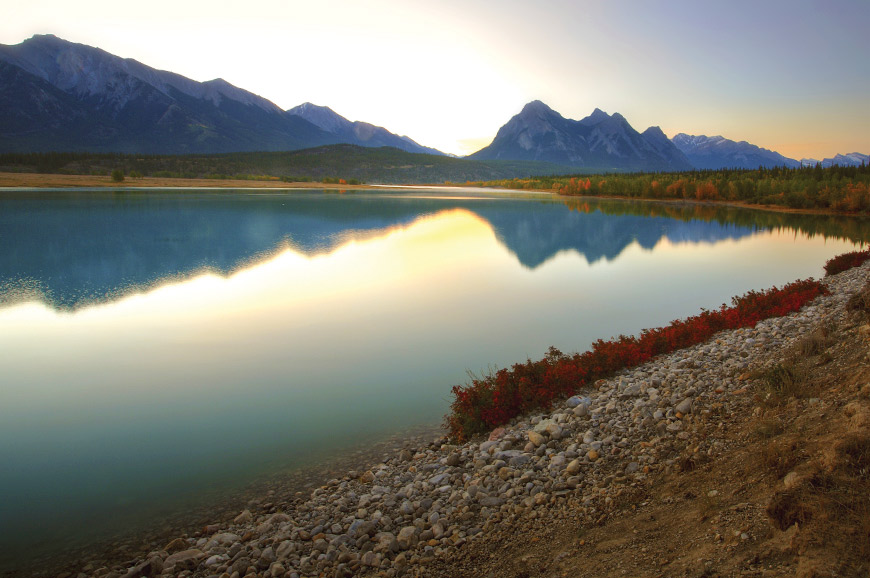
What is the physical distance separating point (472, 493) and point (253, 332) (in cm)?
1042

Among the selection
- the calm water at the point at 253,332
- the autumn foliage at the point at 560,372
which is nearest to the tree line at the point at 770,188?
the calm water at the point at 253,332

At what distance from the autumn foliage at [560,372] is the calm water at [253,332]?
2.79 ft

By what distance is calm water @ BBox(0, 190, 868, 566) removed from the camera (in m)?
7.58

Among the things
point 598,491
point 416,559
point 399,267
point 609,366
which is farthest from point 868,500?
point 399,267

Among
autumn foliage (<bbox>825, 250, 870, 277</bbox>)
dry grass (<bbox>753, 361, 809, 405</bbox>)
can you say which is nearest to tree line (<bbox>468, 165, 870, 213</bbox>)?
autumn foliage (<bbox>825, 250, 870, 277</bbox>)

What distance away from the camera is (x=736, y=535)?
406 cm

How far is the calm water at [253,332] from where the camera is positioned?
24.9ft

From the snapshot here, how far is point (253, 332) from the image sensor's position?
579 inches

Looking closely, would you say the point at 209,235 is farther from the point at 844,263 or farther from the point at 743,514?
the point at 743,514

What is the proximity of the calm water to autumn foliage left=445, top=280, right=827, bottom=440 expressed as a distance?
2.79 feet

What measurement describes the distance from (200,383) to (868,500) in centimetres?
1084

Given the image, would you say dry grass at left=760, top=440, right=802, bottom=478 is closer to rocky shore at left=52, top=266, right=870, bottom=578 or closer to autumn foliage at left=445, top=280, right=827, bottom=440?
rocky shore at left=52, top=266, right=870, bottom=578

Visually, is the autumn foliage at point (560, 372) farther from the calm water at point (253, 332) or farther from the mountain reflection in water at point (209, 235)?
the mountain reflection in water at point (209, 235)

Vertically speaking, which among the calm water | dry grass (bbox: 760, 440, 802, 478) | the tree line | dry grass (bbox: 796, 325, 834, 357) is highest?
the tree line
